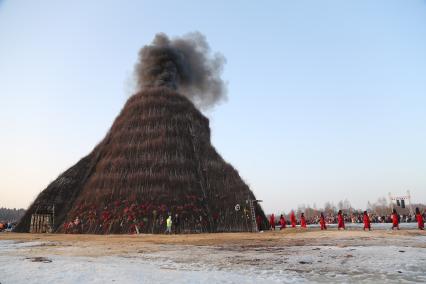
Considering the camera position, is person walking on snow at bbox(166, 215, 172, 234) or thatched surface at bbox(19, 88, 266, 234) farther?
thatched surface at bbox(19, 88, 266, 234)

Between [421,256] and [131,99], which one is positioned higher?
[131,99]

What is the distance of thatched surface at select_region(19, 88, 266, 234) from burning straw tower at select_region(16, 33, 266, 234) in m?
0.08

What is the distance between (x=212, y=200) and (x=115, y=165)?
34.0ft

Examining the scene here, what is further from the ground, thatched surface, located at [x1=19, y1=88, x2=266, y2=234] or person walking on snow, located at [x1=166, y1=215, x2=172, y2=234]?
thatched surface, located at [x1=19, y1=88, x2=266, y2=234]

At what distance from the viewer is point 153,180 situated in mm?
31859

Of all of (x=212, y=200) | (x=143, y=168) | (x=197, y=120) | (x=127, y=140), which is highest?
(x=197, y=120)

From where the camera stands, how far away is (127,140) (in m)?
35.9

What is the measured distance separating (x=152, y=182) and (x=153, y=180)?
23cm

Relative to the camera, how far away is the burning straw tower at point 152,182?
29750mm

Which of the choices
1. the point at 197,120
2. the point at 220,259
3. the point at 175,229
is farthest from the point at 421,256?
the point at 197,120

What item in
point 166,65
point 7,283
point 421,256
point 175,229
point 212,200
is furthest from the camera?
point 166,65

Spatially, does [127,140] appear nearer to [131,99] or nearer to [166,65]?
[131,99]

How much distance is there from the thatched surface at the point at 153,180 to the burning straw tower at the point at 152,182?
84mm

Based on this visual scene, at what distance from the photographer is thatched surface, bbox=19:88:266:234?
2972cm
